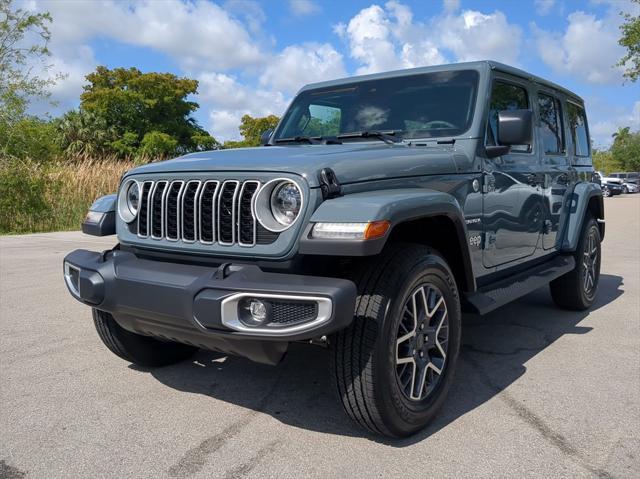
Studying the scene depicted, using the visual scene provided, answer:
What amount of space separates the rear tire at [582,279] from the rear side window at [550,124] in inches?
34.3

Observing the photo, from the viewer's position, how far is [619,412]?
3141 mm

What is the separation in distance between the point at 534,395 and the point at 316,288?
1.80 metres

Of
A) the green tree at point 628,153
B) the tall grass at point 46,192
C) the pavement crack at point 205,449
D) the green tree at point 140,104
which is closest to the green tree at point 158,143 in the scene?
the green tree at point 140,104

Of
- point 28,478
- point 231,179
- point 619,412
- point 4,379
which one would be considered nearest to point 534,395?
point 619,412

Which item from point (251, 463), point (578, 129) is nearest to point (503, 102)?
point (578, 129)

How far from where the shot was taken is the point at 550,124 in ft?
16.5

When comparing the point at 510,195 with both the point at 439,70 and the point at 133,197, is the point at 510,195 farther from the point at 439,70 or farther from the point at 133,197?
the point at 133,197

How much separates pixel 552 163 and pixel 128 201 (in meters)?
3.45

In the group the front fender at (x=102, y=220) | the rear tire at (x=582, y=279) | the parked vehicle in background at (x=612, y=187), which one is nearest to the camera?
the front fender at (x=102, y=220)

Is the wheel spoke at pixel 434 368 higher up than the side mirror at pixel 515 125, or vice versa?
the side mirror at pixel 515 125

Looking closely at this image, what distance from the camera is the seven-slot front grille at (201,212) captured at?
269 centimetres

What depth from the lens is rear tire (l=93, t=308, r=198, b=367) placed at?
140 inches

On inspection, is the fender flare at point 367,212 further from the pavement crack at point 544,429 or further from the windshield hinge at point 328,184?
the pavement crack at point 544,429

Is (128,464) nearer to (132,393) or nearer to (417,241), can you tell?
(132,393)
